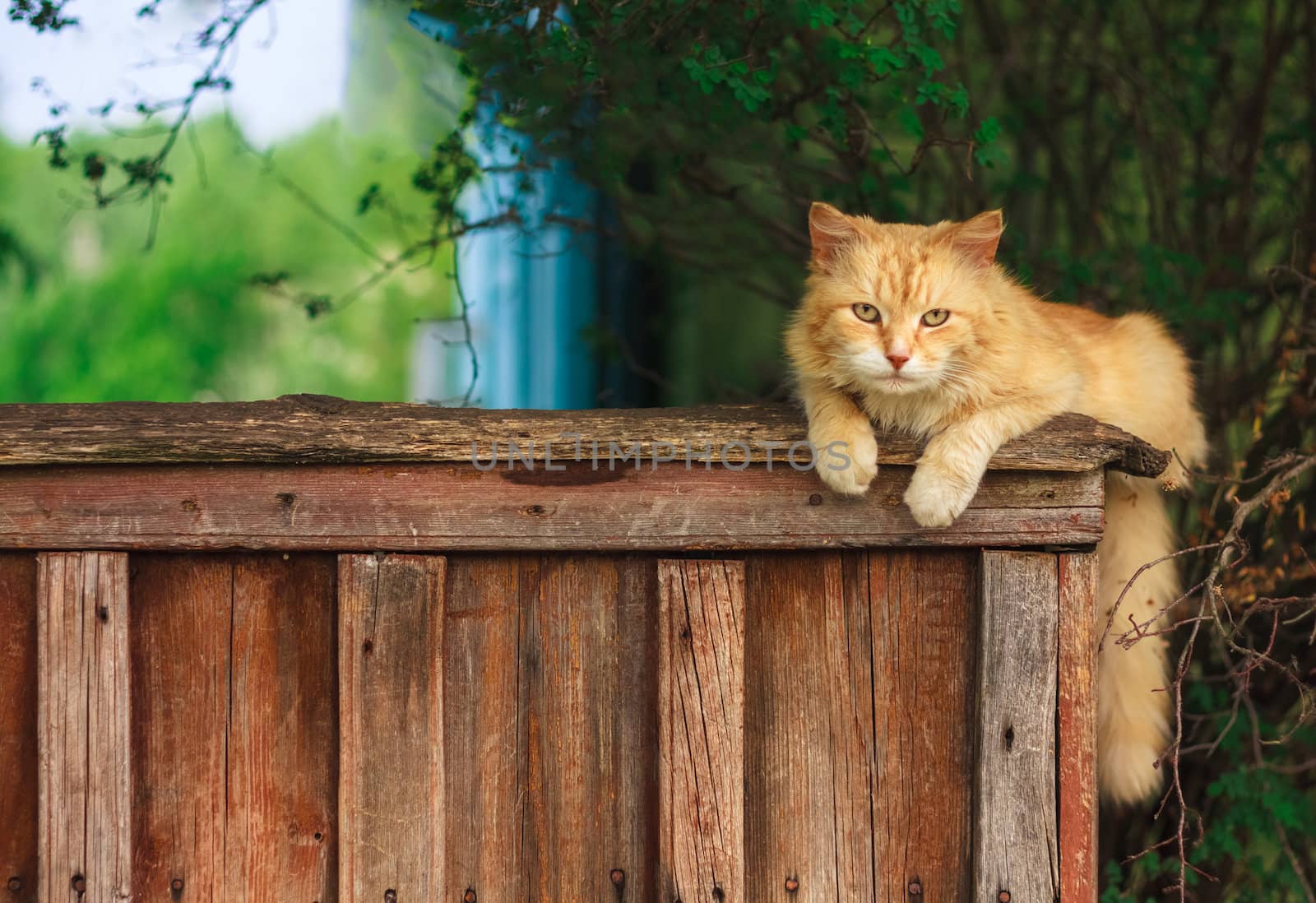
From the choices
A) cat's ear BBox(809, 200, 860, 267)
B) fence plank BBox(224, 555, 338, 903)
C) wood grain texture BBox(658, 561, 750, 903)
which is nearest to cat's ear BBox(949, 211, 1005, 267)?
cat's ear BBox(809, 200, 860, 267)

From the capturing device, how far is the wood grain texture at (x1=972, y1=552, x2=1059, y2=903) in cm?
172

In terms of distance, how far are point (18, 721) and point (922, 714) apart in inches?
59.4

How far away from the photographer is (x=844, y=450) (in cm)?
173

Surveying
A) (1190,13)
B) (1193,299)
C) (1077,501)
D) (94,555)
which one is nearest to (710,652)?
(1077,501)

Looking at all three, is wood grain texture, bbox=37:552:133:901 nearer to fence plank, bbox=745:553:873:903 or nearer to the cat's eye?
fence plank, bbox=745:553:873:903

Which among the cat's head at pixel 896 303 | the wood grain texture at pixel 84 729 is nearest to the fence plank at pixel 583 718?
the cat's head at pixel 896 303

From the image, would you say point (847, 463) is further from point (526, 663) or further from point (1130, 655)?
point (1130, 655)

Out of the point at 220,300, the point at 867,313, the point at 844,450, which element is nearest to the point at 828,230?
the point at 867,313

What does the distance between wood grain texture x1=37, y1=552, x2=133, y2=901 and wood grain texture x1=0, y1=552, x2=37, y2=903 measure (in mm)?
65

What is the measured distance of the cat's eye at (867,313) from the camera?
195 cm

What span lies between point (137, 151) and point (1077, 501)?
3.54 m

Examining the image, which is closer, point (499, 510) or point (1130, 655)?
point (499, 510)

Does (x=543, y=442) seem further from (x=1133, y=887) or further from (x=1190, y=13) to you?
(x=1190, y=13)

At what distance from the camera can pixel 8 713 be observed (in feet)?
5.79
